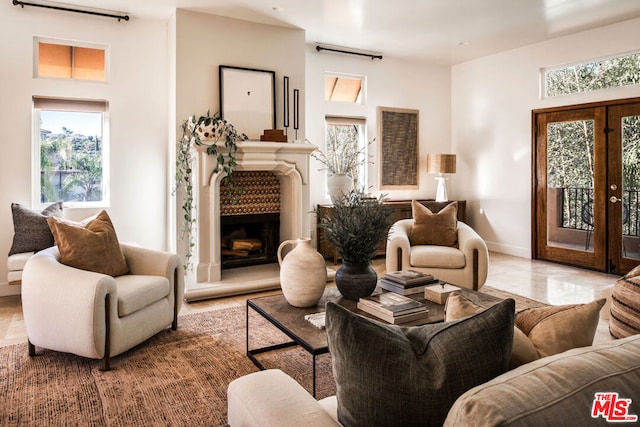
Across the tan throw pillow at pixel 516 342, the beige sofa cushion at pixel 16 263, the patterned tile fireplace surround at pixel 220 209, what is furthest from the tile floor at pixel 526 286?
the tan throw pillow at pixel 516 342

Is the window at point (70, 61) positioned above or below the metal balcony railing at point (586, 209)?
above

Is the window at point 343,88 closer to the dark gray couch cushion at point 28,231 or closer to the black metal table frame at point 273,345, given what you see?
the dark gray couch cushion at point 28,231

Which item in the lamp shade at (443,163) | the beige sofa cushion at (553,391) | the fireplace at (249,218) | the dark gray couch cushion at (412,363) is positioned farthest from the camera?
the lamp shade at (443,163)

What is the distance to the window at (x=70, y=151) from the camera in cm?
479

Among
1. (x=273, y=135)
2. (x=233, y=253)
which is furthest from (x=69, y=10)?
(x=233, y=253)

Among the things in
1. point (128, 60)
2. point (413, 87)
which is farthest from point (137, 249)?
point (413, 87)

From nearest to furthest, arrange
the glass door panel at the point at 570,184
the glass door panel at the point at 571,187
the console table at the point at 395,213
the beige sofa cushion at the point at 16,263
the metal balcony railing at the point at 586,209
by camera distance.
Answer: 1. the beige sofa cushion at the point at 16,263
2. the metal balcony railing at the point at 586,209
3. the glass door panel at the point at 571,187
4. the glass door panel at the point at 570,184
5. the console table at the point at 395,213

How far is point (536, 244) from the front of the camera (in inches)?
253

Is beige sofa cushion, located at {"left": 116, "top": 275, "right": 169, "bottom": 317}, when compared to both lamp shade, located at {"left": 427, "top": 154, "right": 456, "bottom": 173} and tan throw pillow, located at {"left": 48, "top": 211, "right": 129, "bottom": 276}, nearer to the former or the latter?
tan throw pillow, located at {"left": 48, "top": 211, "right": 129, "bottom": 276}

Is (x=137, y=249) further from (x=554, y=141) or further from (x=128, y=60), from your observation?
(x=554, y=141)

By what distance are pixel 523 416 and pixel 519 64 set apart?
6.69m

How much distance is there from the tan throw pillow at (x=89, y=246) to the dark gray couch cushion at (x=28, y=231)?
53.1 inches

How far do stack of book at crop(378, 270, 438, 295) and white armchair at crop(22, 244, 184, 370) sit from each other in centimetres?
161

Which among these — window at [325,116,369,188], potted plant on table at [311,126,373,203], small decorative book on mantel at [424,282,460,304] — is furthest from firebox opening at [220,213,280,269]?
small decorative book on mantel at [424,282,460,304]
